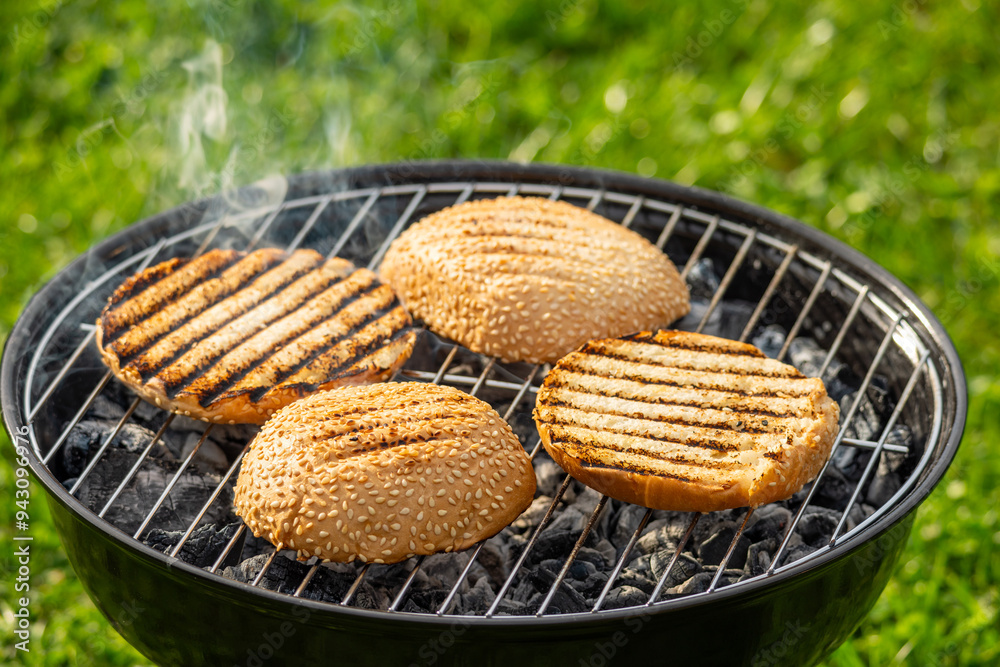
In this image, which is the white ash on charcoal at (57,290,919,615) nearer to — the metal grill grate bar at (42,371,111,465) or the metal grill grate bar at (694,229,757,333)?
the metal grill grate bar at (42,371,111,465)

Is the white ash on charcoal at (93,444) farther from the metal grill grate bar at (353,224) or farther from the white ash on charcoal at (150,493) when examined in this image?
the metal grill grate bar at (353,224)

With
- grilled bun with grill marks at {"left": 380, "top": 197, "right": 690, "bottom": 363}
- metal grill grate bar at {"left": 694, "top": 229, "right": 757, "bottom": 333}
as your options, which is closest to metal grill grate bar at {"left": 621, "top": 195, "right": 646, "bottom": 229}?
grilled bun with grill marks at {"left": 380, "top": 197, "right": 690, "bottom": 363}

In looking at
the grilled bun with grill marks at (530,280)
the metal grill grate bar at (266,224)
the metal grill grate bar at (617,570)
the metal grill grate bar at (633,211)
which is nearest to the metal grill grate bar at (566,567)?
Answer: the metal grill grate bar at (617,570)

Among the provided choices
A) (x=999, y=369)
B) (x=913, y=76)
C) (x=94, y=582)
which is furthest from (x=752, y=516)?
(x=913, y=76)

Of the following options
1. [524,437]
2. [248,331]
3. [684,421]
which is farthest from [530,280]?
[248,331]

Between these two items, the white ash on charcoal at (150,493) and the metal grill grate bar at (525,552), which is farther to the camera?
the white ash on charcoal at (150,493)

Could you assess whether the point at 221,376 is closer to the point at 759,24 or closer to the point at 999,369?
the point at 999,369

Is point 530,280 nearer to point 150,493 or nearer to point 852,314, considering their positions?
point 852,314
